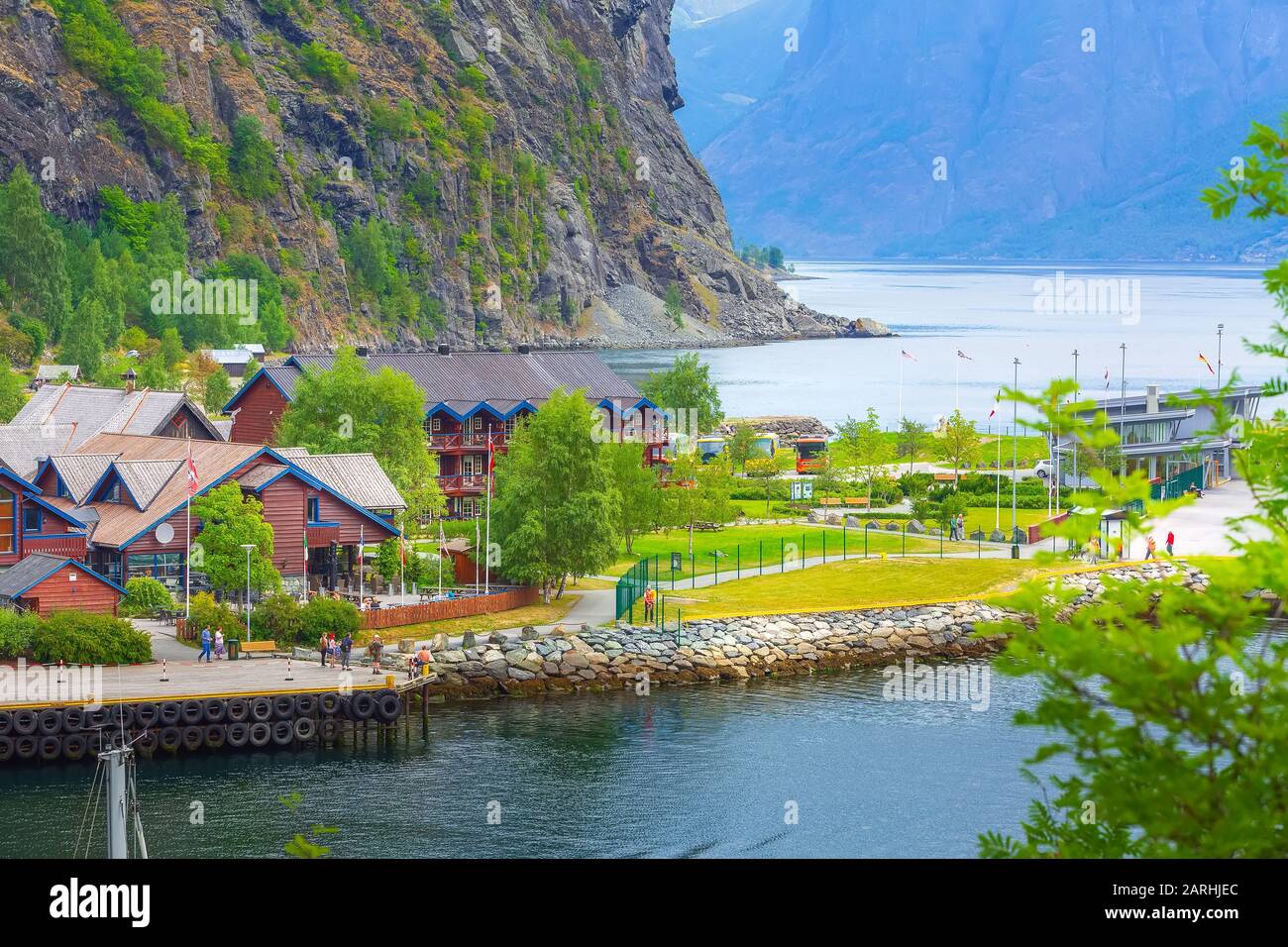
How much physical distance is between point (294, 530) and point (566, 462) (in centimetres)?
1061

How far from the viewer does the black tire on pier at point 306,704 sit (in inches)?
1975

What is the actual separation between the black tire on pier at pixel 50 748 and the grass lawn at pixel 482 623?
12785 mm

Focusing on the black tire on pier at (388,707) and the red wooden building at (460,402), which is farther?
the red wooden building at (460,402)

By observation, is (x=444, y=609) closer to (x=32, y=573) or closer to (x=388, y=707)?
(x=388, y=707)

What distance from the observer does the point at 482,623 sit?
203 ft

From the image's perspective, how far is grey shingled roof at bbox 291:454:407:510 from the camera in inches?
2601

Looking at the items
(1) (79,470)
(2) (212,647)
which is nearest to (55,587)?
(2) (212,647)

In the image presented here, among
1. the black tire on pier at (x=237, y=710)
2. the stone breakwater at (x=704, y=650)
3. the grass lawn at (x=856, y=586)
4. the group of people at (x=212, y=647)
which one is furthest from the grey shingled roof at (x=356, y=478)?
the black tire on pier at (x=237, y=710)

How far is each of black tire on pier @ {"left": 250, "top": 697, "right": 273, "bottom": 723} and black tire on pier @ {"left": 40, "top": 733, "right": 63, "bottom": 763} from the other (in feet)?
16.9

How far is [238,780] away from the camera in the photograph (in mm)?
45906

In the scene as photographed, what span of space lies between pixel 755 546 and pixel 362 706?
3101 cm

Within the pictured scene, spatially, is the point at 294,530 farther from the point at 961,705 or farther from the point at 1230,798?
the point at 1230,798

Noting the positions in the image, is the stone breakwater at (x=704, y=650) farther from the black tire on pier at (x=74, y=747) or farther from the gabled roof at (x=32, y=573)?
the gabled roof at (x=32, y=573)

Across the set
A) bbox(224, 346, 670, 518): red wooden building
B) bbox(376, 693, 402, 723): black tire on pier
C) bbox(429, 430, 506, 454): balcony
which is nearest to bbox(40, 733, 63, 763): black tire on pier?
bbox(376, 693, 402, 723): black tire on pier
